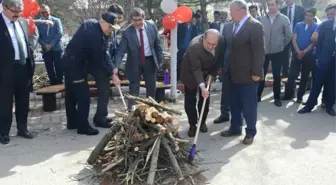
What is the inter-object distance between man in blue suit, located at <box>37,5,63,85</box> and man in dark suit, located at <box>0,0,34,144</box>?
→ 2.23 meters

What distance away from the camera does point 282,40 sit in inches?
268

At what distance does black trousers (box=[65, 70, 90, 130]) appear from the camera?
17.1 ft

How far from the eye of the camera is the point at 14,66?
4.98 meters

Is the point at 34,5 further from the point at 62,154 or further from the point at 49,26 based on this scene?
the point at 62,154

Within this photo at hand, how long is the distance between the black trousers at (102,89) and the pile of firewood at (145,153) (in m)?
1.31

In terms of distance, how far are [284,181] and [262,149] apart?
0.94m

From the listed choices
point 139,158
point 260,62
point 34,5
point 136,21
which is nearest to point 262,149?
point 260,62

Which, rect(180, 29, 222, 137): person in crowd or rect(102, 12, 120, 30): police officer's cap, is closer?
rect(180, 29, 222, 137): person in crowd

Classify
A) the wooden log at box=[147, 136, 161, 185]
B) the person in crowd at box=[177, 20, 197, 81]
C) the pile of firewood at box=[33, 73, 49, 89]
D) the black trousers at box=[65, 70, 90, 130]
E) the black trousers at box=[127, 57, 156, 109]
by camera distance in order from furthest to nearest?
the person in crowd at box=[177, 20, 197, 81]
the pile of firewood at box=[33, 73, 49, 89]
the black trousers at box=[127, 57, 156, 109]
the black trousers at box=[65, 70, 90, 130]
the wooden log at box=[147, 136, 161, 185]

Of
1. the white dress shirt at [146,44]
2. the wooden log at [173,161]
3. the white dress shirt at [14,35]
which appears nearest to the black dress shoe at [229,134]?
the wooden log at [173,161]

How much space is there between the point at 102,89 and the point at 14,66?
1335 millimetres

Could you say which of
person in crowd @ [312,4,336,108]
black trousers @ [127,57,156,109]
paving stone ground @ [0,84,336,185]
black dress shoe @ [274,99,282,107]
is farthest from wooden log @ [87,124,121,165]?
person in crowd @ [312,4,336,108]

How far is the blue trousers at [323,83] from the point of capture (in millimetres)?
6328

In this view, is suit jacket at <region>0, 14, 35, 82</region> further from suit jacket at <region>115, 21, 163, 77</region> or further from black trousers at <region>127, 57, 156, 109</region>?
black trousers at <region>127, 57, 156, 109</region>
